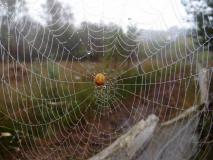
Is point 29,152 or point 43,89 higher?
point 43,89

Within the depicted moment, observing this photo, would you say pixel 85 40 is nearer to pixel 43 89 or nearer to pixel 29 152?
pixel 43 89

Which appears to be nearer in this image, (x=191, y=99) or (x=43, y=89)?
(x=43, y=89)

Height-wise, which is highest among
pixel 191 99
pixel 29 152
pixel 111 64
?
pixel 111 64

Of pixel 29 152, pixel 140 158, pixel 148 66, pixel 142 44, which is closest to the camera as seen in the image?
pixel 140 158

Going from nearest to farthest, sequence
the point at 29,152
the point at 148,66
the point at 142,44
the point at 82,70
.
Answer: the point at 29,152 < the point at 82,70 < the point at 142,44 < the point at 148,66

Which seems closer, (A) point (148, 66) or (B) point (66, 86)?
(B) point (66, 86)

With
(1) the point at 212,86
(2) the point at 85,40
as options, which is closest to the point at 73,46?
(2) the point at 85,40

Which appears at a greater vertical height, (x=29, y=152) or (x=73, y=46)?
(x=73, y=46)

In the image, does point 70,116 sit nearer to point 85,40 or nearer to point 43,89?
point 43,89

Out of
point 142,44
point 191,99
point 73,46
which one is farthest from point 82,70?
point 191,99
